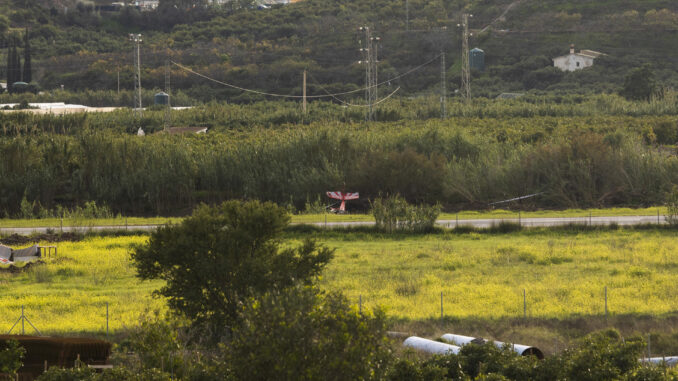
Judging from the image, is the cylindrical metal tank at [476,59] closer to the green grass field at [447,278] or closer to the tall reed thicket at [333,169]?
the tall reed thicket at [333,169]

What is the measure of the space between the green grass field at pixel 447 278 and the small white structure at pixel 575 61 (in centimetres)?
8128

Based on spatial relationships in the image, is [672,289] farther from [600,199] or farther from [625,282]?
[600,199]

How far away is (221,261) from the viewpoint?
18.6 metres

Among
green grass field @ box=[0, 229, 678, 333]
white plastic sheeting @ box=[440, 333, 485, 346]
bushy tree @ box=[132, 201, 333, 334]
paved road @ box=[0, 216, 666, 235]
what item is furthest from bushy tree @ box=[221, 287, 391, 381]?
paved road @ box=[0, 216, 666, 235]

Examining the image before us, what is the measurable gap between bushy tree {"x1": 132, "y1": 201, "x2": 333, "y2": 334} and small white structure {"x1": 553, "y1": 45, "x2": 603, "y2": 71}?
98.1 meters

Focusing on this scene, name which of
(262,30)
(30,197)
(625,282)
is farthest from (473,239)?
(262,30)

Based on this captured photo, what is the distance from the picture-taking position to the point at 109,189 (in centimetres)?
4750

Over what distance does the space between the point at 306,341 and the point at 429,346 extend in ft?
21.2

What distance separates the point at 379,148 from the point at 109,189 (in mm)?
14593

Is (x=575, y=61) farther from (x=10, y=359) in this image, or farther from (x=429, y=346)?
(x=10, y=359)

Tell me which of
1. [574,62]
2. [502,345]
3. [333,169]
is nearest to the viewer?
[502,345]

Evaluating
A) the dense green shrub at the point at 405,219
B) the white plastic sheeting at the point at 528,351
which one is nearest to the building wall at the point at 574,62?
the dense green shrub at the point at 405,219

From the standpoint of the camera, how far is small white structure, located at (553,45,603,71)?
11175cm

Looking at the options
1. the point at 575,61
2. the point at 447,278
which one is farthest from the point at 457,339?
the point at 575,61
